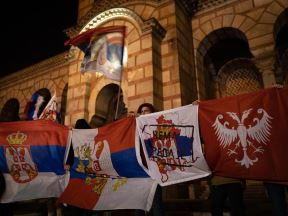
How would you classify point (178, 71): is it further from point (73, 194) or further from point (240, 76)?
point (73, 194)

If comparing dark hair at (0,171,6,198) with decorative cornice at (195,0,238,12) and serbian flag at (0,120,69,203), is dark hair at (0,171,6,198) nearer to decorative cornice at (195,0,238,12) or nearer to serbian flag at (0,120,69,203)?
serbian flag at (0,120,69,203)

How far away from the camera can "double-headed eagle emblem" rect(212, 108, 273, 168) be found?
3.66m

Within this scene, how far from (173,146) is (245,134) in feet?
3.45

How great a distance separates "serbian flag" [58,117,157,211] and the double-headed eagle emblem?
1235 millimetres

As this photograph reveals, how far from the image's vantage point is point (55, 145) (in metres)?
5.16

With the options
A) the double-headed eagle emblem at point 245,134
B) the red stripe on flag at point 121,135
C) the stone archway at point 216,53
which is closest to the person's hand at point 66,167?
the red stripe on flag at point 121,135

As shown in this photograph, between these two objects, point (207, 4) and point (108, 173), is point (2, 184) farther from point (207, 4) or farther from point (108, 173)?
point (207, 4)

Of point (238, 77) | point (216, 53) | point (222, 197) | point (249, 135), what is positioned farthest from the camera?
point (216, 53)

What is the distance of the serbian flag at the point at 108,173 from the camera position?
13.6 ft

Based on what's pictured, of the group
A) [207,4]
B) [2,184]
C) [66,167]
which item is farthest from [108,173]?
[207,4]

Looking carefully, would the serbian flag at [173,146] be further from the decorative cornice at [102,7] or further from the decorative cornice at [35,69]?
the decorative cornice at [35,69]

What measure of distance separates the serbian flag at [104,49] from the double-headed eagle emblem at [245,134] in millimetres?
3443

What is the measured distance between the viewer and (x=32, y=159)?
507 cm

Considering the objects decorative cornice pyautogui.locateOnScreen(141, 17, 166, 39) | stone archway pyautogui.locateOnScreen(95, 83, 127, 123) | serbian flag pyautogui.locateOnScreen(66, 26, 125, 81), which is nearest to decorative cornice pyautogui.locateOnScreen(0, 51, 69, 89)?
stone archway pyautogui.locateOnScreen(95, 83, 127, 123)
